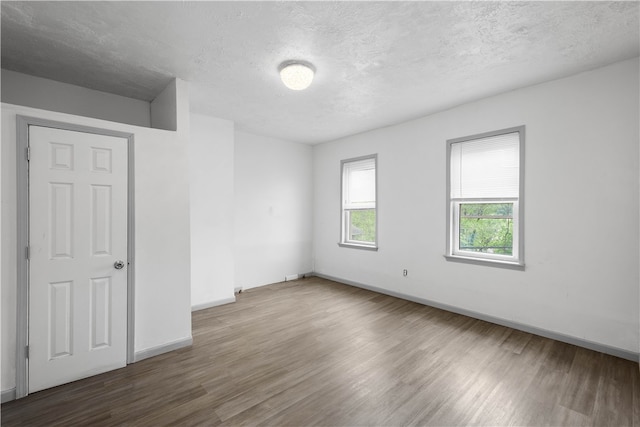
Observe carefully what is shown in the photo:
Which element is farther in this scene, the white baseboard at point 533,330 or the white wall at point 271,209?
the white wall at point 271,209

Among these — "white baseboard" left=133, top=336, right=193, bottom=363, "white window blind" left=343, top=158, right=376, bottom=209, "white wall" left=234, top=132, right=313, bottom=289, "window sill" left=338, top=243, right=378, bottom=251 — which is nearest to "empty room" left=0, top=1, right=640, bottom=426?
"white baseboard" left=133, top=336, right=193, bottom=363

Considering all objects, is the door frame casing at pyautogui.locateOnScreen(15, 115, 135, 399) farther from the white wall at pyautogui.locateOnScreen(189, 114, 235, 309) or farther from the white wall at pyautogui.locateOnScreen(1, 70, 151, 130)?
the white wall at pyautogui.locateOnScreen(189, 114, 235, 309)

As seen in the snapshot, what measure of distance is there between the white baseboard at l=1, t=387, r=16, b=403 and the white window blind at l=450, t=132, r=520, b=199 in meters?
5.01

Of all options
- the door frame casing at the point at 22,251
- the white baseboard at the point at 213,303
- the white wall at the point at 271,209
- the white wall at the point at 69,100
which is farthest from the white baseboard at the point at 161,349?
the white wall at the point at 69,100

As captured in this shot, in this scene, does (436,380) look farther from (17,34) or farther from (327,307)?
(17,34)

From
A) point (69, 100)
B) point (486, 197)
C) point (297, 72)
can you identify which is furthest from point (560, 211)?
point (69, 100)

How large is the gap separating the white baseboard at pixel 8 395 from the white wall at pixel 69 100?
9.06 ft

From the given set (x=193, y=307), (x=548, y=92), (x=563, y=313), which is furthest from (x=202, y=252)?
(x=548, y=92)

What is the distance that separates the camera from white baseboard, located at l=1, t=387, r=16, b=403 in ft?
7.18

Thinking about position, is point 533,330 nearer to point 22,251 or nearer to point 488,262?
point 488,262

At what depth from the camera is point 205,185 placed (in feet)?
14.4

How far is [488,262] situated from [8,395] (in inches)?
194

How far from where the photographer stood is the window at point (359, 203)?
536cm

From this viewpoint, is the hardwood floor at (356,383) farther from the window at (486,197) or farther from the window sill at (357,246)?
the window sill at (357,246)
